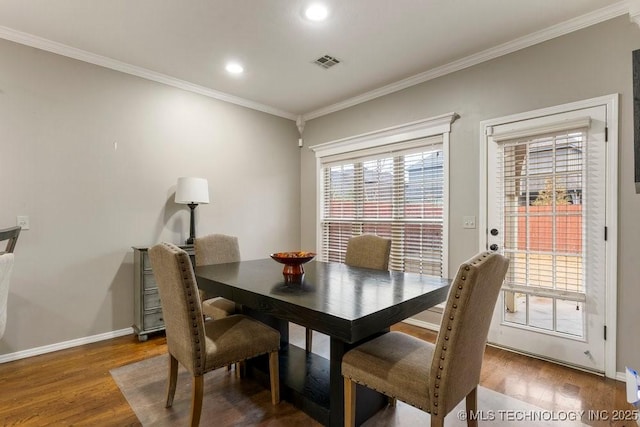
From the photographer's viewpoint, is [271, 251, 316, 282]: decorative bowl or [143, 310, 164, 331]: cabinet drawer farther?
[143, 310, 164, 331]: cabinet drawer

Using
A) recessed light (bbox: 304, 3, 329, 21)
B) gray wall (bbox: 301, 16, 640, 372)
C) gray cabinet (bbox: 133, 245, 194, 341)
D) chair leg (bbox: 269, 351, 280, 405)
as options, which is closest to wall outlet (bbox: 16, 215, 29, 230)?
gray cabinet (bbox: 133, 245, 194, 341)

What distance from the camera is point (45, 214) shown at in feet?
9.25

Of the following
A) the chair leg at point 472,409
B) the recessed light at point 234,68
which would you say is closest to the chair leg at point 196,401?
the chair leg at point 472,409

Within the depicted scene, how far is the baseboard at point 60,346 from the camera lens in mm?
2676

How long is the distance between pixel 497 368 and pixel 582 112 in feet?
6.80

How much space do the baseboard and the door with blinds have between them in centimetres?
356

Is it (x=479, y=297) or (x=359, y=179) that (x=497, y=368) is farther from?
(x=359, y=179)

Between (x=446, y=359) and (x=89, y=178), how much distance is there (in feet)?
10.8

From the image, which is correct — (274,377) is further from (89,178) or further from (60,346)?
(89,178)

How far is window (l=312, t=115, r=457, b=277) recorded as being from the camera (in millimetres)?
3449

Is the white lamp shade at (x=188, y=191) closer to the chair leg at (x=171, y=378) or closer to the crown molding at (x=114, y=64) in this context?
the crown molding at (x=114, y=64)

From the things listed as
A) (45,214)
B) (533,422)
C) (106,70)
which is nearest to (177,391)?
(45,214)

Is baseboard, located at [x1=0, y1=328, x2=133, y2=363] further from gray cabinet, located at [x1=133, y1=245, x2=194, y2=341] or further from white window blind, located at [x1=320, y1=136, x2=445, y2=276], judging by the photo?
white window blind, located at [x1=320, y1=136, x2=445, y2=276]

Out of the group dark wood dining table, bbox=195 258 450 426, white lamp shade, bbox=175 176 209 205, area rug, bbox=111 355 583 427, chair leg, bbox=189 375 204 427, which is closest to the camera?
dark wood dining table, bbox=195 258 450 426
